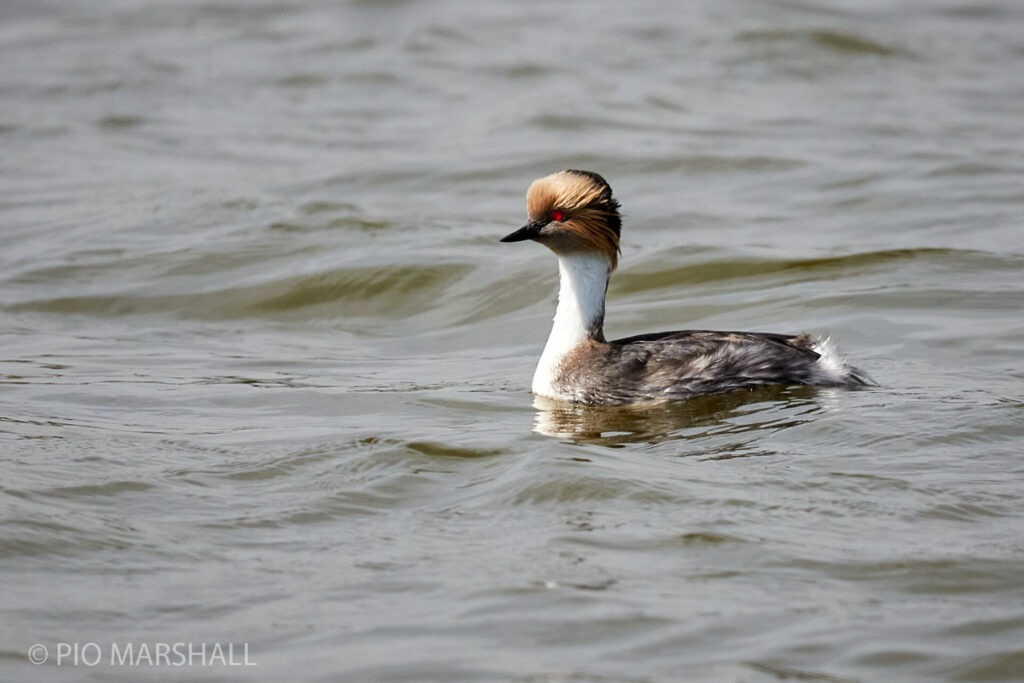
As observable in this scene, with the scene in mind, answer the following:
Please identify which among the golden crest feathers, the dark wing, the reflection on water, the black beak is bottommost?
the reflection on water

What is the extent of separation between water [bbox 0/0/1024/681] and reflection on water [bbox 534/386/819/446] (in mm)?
35

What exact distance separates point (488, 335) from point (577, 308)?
2.19 m

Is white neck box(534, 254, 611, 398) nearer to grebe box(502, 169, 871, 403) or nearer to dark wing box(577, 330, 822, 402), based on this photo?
grebe box(502, 169, 871, 403)

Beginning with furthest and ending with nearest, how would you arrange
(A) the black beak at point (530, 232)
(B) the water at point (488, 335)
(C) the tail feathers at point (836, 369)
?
(C) the tail feathers at point (836, 369) → (A) the black beak at point (530, 232) → (B) the water at point (488, 335)

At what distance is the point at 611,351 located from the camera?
8.41m

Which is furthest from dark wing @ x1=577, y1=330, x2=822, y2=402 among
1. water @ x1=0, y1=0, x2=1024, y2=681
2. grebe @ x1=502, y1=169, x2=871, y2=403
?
water @ x1=0, y1=0, x2=1024, y2=681

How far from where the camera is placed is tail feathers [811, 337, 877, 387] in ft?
27.3

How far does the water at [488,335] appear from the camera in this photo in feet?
17.7

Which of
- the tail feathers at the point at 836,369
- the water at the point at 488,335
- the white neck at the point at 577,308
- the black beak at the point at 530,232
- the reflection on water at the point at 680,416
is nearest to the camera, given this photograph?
the water at the point at 488,335

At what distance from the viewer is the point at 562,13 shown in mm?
21516

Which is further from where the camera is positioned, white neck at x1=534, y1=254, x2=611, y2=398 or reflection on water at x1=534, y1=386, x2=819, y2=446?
white neck at x1=534, y1=254, x2=611, y2=398

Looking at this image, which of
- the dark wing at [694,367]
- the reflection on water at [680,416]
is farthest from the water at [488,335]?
the dark wing at [694,367]

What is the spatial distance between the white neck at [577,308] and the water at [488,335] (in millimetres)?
400

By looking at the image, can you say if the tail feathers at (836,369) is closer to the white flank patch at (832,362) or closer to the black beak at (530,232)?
the white flank patch at (832,362)
